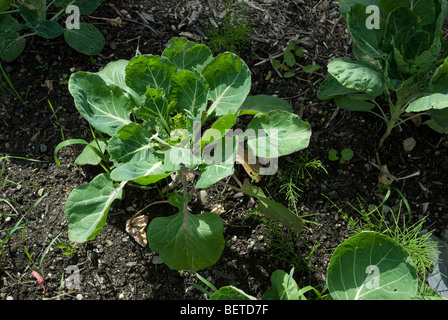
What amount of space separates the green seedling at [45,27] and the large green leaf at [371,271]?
6.19 feet

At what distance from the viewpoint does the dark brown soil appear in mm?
2381

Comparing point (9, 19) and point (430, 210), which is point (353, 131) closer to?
point (430, 210)

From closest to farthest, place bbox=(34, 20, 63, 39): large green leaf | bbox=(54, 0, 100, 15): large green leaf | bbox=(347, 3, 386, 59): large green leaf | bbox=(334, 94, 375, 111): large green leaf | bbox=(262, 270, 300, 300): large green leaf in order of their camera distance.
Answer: bbox=(262, 270, 300, 300): large green leaf → bbox=(347, 3, 386, 59): large green leaf → bbox=(334, 94, 375, 111): large green leaf → bbox=(34, 20, 63, 39): large green leaf → bbox=(54, 0, 100, 15): large green leaf

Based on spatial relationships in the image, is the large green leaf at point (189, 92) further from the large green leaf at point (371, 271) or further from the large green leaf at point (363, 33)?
the large green leaf at point (371, 271)

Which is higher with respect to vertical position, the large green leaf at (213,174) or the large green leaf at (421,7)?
the large green leaf at (421,7)

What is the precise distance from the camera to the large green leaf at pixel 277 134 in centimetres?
213

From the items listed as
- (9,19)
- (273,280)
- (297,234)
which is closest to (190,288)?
(273,280)

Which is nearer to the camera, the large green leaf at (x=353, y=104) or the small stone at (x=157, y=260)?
the small stone at (x=157, y=260)

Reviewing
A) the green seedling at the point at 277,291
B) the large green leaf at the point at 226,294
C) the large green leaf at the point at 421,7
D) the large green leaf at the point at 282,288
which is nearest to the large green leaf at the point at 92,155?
the green seedling at the point at 277,291

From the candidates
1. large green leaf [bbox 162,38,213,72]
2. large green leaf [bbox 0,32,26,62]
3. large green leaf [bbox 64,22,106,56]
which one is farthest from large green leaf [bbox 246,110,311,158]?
large green leaf [bbox 0,32,26,62]

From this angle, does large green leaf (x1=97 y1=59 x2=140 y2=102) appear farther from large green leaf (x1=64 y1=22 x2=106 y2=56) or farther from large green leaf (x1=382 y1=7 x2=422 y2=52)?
large green leaf (x1=382 y1=7 x2=422 y2=52)

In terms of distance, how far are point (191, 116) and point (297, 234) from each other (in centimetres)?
84

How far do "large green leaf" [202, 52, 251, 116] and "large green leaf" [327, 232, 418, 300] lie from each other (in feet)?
2.83

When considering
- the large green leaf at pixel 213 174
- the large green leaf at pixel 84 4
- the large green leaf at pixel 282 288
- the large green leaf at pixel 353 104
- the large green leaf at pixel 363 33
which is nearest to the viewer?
the large green leaf at pixel 213 174
